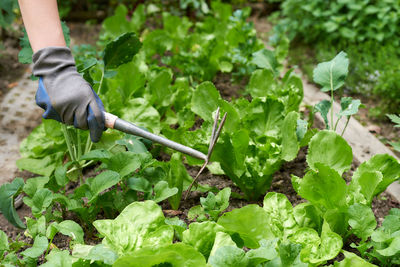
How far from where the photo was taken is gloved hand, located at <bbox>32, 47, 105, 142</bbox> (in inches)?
62.0

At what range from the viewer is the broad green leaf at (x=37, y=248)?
1.41 metres

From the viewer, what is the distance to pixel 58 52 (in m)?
1.63

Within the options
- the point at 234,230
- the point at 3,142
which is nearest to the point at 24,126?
the point at 3,142

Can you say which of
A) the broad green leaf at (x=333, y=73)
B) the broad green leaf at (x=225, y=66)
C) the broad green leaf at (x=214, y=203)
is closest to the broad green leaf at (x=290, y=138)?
the broad green leaf at (x=333, y=73)

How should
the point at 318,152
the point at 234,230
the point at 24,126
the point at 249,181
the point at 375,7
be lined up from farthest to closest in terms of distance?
1. the point at 375,7
2. the point at 24,126
3. the point at 249,181
4. the point at 318,152
5. the point at 234,230

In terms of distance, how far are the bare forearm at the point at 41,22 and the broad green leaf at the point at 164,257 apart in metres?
0.89

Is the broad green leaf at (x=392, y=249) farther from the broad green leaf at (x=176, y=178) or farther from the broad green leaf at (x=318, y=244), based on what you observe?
the broad green leaf at (x=176, y=178)

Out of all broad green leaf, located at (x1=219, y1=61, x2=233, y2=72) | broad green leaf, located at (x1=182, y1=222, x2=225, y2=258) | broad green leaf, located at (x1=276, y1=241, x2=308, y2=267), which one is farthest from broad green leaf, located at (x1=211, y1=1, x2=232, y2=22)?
broad green leaf, located at (x1=276, y1=241, x2=308, y2=267)

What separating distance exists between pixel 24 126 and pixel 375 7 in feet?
9.27

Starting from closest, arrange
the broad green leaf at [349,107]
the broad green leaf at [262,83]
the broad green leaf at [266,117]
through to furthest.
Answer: the broad green leaf at [349,107]
the broad green leaf at [266,117]
the broad green leaf at [262,83]

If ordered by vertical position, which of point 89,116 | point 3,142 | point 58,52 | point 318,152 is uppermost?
point 58,52

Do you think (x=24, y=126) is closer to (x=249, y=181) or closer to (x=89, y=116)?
(x=89, y=116)

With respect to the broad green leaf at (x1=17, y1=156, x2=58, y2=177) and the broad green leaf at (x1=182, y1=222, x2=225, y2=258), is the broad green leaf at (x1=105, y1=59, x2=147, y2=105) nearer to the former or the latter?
the broad green leaf at (x1=17, y1=156, x2=58, y2=177)

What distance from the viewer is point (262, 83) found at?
2.39 meters
